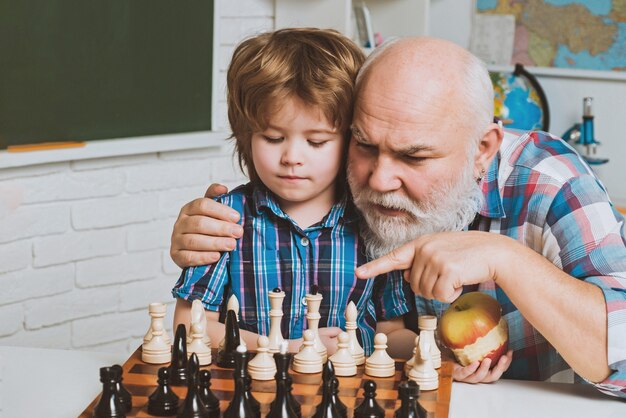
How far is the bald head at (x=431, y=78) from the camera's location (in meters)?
1.78

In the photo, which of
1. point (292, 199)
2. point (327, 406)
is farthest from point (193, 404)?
point (292, 199)

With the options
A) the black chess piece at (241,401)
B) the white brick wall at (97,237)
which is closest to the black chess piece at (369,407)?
the black chess piece at (241,401)

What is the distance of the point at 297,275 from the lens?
6.22 ft

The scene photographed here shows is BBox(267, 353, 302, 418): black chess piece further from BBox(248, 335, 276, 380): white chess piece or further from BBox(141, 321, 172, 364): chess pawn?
BBox(141, 321, 172, 364): chess pawn

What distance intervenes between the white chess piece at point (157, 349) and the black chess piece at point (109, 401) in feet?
0.75

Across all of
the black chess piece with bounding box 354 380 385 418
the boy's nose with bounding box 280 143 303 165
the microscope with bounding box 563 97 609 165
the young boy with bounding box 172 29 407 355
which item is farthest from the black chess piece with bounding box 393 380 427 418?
the microscope with bounding box 563 97 609 165

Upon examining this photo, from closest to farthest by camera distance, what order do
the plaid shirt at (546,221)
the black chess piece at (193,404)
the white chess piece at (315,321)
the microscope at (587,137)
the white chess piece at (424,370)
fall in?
the black chess piece at (193,404), the white chess piece at (424,370), the white chess piece at (315,321), the plaid shirt at (546,221), the microscope at (587,137)

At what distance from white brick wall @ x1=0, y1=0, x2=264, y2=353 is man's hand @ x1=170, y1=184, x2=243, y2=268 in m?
1.30

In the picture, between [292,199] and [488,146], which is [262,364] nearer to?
[292,199]

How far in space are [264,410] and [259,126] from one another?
24.2 inches

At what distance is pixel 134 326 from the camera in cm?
352

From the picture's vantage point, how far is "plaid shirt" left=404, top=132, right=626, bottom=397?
5.76ft

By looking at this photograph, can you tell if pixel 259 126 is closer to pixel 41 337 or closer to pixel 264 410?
pixel 264 410

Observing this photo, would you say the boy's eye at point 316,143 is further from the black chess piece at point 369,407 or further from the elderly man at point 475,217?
the black chess piece at point 369,407
